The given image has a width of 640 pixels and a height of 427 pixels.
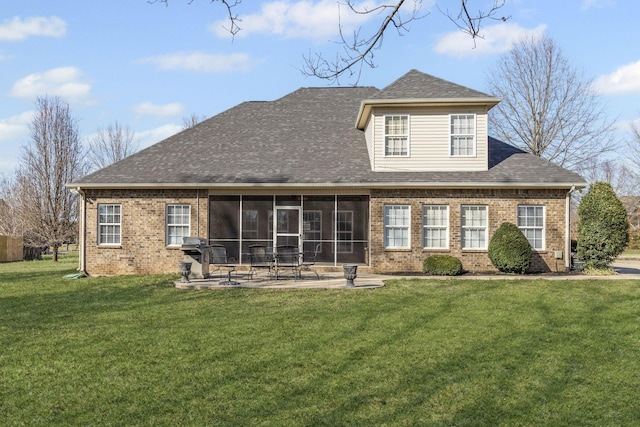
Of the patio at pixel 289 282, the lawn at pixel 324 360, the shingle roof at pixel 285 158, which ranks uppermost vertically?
Result: the shingle roof at pixel 285 158

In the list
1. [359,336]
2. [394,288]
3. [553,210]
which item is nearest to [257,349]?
[359,336]

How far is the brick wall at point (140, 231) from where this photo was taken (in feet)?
60.7

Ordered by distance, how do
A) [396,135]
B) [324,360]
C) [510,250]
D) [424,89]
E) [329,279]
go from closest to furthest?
[324,360], [329,279], [510,250], [396,135], [424,89]

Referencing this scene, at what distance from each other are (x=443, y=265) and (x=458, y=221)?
73.6 inches

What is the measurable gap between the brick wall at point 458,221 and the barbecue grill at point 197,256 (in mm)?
5680

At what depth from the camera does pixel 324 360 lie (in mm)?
7277

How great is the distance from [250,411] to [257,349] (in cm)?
247

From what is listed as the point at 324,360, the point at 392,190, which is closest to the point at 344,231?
the point at 392,190

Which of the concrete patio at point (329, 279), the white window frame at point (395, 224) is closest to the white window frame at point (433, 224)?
the white window frame at point (395, 224)

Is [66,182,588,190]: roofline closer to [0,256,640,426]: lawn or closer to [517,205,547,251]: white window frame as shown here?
[517,205,547,251]: white window frame

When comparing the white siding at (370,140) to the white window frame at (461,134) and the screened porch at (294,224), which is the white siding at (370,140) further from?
the white window frame at (461,134)

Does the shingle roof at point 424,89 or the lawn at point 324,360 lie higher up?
the shingle roof at point 424,89

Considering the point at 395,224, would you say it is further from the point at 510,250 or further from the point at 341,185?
the point at 510,250

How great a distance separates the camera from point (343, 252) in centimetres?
2325
